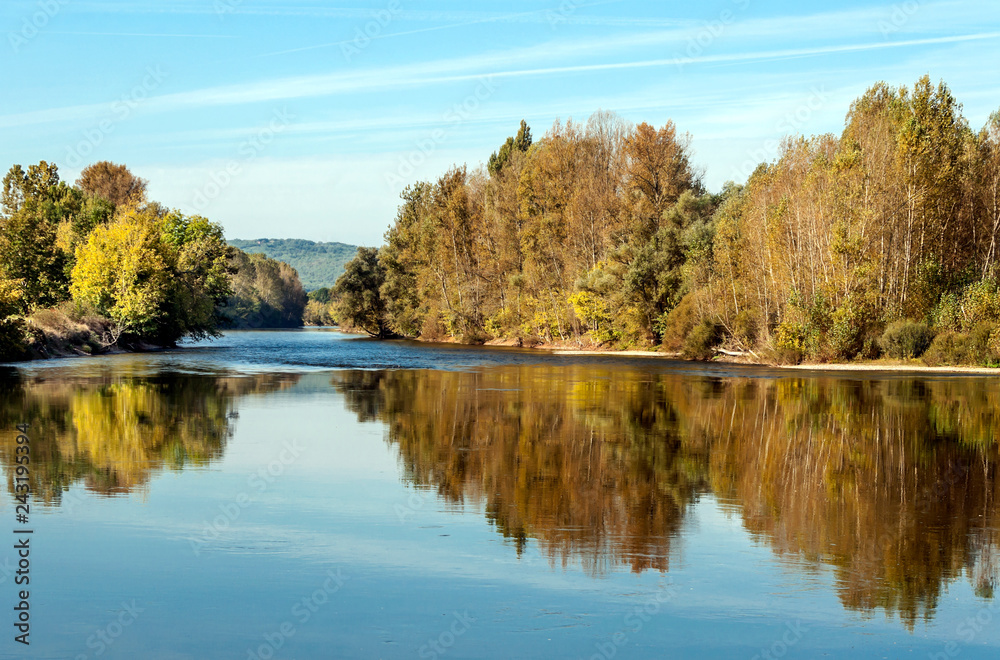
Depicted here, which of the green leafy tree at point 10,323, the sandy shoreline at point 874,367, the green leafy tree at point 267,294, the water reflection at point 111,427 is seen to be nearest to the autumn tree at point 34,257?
the green leafy tree at point 10,323

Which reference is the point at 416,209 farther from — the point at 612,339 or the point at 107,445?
the point at 107,445

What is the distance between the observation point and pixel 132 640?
7.20 meters

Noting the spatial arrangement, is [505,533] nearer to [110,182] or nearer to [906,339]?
[906,339]

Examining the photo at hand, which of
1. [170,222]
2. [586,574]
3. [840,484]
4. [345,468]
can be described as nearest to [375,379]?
[345,468]

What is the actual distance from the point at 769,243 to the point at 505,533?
1569 inches

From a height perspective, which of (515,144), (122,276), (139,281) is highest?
(515,144)

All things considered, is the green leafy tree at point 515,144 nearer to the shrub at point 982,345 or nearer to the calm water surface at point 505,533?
the shrub at point 982,345

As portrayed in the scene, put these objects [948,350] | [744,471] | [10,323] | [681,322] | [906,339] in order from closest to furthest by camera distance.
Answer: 1. [744,471]
2. [948,350]
3. [10,323]
4. [906,339]
5. [681,322]

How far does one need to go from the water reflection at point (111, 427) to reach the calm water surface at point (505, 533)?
4.8 inches

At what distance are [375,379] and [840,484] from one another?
84.9 feet

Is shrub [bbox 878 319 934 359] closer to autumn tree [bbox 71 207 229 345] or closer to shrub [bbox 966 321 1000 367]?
shrub [bbox 966 321 1000 367]

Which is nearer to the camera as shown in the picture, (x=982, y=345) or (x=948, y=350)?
(x=982, y=345)

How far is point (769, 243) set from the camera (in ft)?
155

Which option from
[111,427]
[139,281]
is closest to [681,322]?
[139,281]
